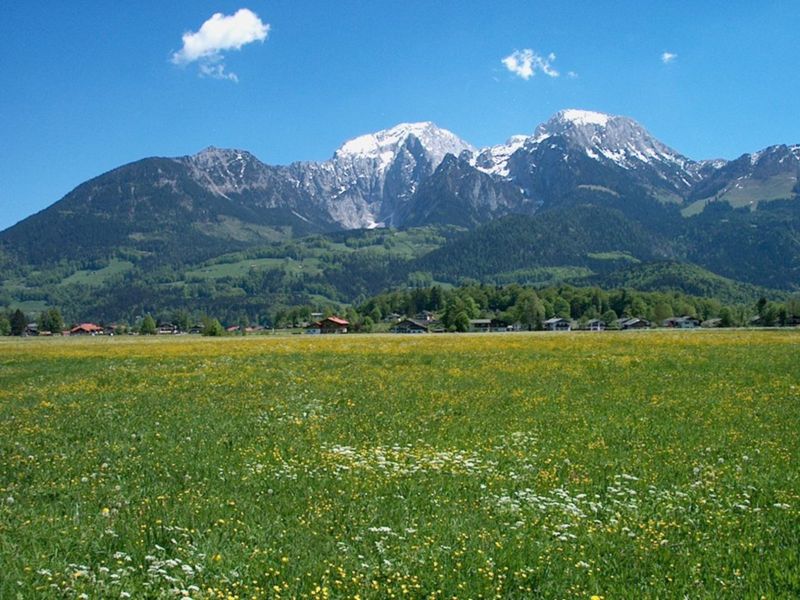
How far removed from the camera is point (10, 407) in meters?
23.0

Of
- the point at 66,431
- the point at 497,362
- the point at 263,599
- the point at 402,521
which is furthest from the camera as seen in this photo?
the point at 497,362

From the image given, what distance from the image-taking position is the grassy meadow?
8117mm

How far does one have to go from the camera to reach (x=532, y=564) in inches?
338

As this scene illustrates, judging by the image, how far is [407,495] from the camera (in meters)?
11.6

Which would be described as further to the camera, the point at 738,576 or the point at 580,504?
the point at 580,504

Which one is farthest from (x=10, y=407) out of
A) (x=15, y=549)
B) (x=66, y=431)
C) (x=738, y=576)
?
(x=738, y=576)

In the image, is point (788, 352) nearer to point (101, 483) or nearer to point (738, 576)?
point (738, 576)

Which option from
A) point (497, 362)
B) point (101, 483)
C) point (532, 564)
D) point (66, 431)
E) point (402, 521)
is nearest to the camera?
point (532, 564)

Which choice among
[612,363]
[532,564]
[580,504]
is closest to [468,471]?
[580,504]

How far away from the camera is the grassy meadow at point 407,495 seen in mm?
8117

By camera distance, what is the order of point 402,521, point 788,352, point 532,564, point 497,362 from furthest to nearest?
1. point 788,352
2. point 497,362
3. point 402,521
4. point 532,564

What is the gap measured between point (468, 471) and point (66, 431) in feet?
38.5

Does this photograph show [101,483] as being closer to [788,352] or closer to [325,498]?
[325,498]

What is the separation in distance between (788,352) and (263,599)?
139 ft
